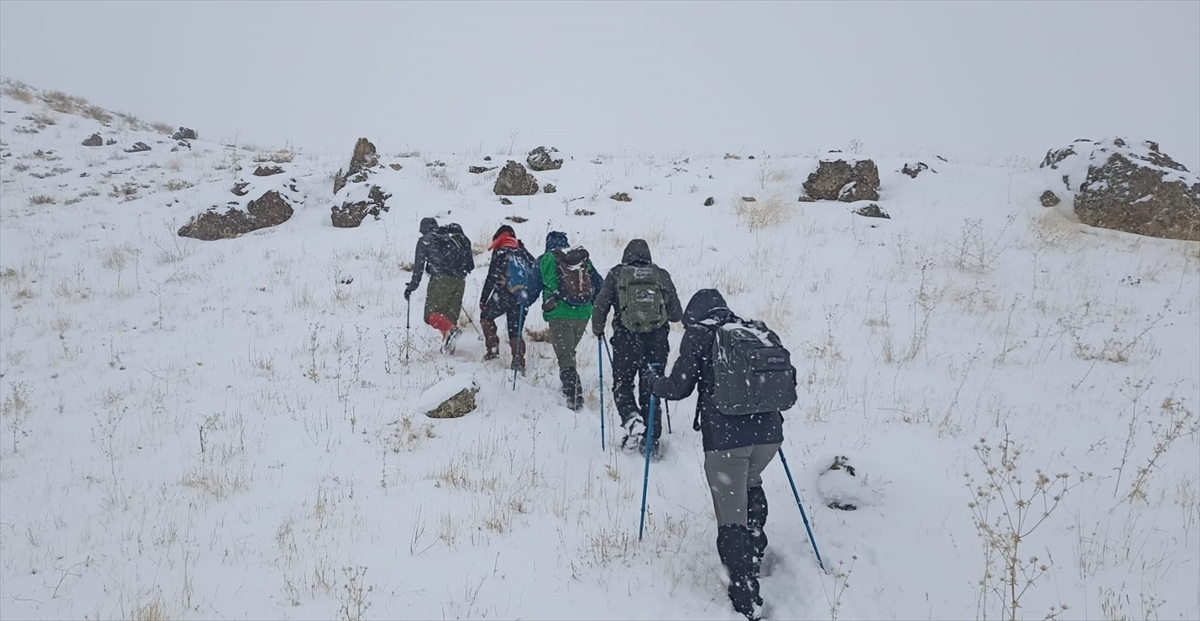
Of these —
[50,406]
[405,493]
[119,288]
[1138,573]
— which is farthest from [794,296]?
[119,288]

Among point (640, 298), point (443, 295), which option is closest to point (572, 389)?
point (640, 298)

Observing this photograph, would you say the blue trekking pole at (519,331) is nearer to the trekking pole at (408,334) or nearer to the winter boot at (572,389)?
the winter boot at (572,389)

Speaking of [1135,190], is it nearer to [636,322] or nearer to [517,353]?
[636,322]

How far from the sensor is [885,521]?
4902mm

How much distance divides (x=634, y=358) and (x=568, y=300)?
4.00ft

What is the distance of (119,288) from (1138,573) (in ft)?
49.3

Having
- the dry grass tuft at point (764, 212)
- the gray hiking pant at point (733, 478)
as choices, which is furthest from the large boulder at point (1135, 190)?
the gray hiking pant at point (733, 478)

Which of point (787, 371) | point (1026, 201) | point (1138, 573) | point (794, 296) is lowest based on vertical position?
point (1138, 573)

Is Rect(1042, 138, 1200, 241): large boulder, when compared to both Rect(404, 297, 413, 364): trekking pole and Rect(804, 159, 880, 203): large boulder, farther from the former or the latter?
Rect(404, 297, 413, 364): trekking pole

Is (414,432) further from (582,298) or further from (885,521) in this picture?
(885,521)

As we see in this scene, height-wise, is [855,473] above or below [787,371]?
below

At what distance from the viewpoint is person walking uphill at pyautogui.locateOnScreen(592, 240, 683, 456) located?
5828 millimetres

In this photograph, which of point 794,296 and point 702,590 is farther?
point 794,296

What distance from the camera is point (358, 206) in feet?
49.3
